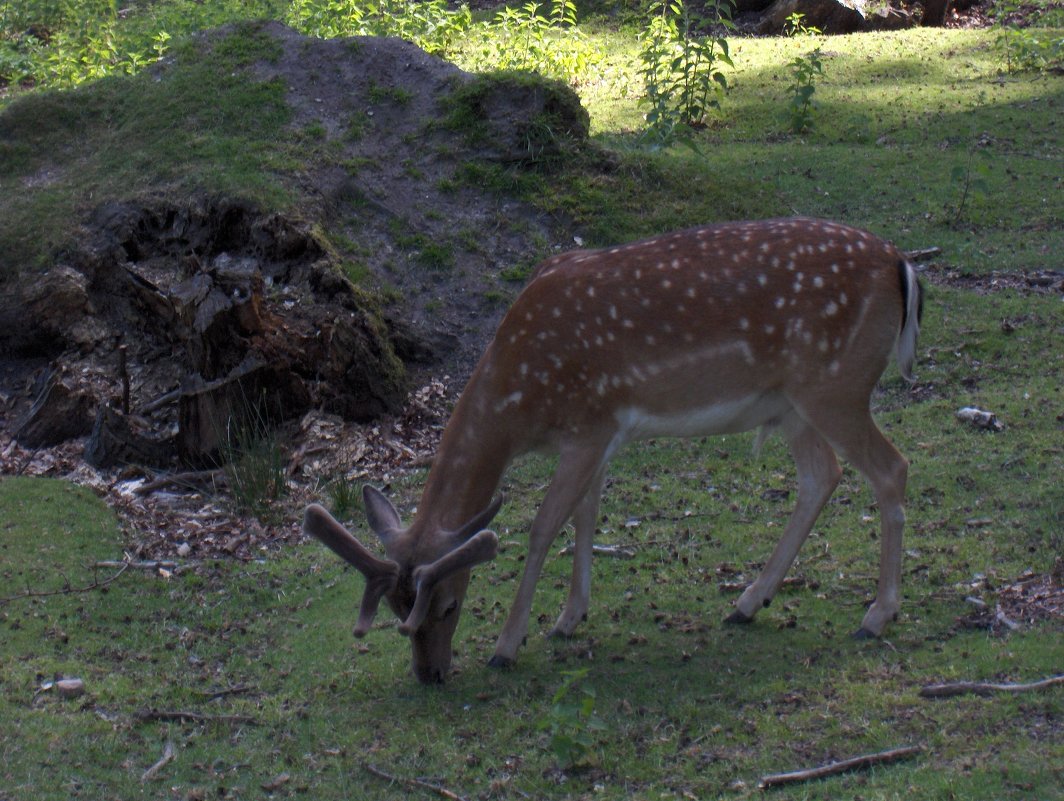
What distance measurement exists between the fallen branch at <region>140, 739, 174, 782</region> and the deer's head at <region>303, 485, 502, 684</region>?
92 cm

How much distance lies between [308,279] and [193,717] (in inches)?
181

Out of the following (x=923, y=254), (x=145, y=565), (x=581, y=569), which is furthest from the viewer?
(x=923, y=254)

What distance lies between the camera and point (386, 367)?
9.38 meters

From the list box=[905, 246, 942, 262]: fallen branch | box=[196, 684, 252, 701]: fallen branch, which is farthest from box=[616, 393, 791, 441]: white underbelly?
box=[905, 246, 942, 262]: fallen branch

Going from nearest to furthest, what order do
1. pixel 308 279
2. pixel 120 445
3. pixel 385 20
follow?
pixel 120 445
pixel 308 279
pixel 385 20

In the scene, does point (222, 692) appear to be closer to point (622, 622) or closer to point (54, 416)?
point (622, 622)

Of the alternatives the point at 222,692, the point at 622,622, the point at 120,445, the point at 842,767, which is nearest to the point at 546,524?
the point at 622,622

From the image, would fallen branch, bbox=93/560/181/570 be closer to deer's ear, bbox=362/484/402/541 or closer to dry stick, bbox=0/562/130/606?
dry stick, bbox=0/562/130/606

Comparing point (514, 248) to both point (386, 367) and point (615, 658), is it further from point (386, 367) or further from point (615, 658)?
point (615, 658)

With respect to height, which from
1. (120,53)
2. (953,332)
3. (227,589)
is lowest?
(227,589)

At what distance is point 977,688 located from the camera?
4945mm

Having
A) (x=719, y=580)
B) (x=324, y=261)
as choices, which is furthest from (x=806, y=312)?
(x=324, y=261)

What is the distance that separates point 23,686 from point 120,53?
467 inches

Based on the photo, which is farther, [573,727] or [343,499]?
[343,499]
